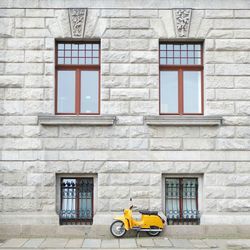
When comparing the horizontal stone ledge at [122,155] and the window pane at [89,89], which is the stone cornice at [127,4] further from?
the horizontal stone ledge at [122,155]

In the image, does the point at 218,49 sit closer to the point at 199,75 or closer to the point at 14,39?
the point at 199,75

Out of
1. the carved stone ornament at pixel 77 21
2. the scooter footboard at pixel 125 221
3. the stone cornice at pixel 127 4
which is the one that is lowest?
the scooter footboard at pixel 125 221

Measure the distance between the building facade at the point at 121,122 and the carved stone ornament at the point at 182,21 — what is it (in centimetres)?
3

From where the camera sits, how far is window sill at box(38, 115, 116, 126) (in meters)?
14.5

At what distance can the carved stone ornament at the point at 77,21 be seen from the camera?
14.8 meters

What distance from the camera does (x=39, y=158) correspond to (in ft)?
47.9

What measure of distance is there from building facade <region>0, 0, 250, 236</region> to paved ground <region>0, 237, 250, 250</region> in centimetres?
48

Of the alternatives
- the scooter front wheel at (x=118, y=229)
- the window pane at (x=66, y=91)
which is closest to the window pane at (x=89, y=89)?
the window pane at (x=66, y=91)

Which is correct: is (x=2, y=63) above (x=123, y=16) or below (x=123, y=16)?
below

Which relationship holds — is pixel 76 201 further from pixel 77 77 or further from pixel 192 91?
pixel 192 91

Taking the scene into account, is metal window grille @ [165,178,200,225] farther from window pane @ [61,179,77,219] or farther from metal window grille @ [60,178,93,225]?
window pane @ [61,179,77,219]

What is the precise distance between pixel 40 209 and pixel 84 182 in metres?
1.59

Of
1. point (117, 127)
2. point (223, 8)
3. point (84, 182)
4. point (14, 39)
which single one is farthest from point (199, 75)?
point (14, 39)

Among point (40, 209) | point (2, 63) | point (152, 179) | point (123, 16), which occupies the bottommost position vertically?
point (40, 209)
